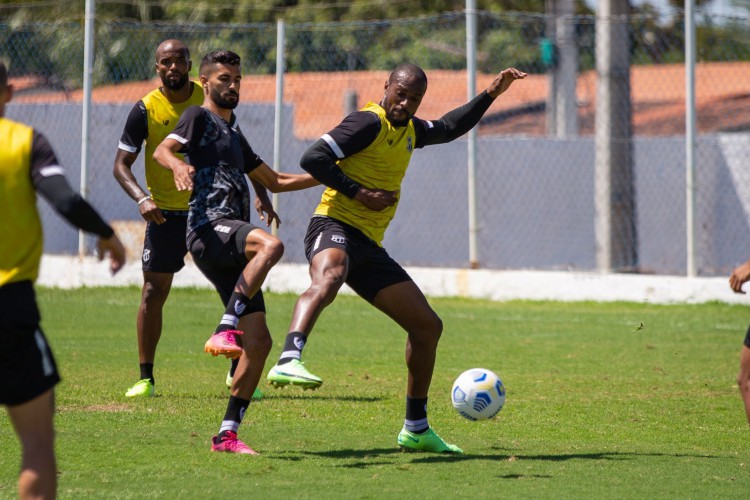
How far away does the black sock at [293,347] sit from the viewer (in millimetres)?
6402

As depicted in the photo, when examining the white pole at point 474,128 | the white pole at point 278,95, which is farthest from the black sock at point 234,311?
the white pole at point 278,95

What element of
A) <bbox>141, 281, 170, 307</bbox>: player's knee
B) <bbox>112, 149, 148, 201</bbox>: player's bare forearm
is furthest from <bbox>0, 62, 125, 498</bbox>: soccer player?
<bbox>141, 281, 170, 307</bbox>: player's knee

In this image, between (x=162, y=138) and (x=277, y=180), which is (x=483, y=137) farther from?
(x=277, y=180)

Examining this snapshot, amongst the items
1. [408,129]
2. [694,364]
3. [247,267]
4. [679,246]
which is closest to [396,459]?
[247,267]

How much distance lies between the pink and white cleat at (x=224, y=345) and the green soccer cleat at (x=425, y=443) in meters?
1.19

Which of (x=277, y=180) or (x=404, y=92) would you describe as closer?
(x=404, y=92)

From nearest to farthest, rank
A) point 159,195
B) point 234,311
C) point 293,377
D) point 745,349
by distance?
1. point 745,349
2. point 293,377
3. point 234,311
4. point 159,195

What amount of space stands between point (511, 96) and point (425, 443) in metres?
17.6

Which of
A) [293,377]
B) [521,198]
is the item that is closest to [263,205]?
[293,377]

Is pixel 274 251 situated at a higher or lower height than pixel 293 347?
higher

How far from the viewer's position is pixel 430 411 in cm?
835

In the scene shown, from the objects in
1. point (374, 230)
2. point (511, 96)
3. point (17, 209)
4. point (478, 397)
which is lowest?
point (478, 397)

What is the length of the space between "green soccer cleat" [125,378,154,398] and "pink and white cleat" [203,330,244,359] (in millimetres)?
2447

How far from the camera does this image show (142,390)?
344 inches
